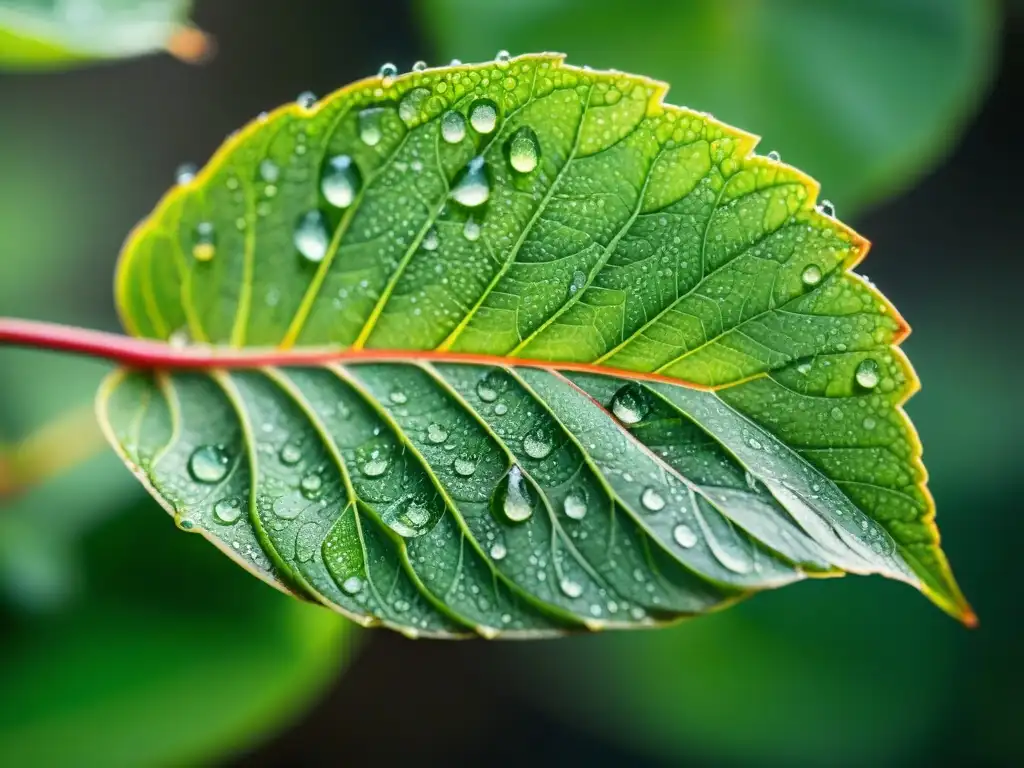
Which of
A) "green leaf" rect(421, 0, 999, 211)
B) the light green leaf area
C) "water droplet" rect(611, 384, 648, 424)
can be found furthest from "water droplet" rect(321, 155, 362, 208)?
"green leaf" rect(421, 0, 999, 211)

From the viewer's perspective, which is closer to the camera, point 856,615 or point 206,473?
point 206,473

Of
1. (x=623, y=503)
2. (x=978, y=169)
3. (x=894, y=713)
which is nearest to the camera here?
(x=623, y=503)

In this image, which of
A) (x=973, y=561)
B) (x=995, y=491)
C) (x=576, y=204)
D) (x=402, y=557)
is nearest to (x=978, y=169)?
(x=995, y=491)

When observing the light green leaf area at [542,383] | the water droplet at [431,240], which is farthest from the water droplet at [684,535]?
the water droplet at [431,240]

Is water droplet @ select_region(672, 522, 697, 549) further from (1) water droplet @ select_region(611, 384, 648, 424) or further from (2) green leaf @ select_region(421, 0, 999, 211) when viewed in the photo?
(2) green leaf @ select_region(421, 0, 999, 211)

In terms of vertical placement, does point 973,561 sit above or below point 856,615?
above

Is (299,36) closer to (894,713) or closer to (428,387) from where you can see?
(428,387)

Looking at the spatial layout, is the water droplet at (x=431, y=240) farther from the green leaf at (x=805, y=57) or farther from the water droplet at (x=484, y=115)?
the green leaf at (x=805, y=57)
